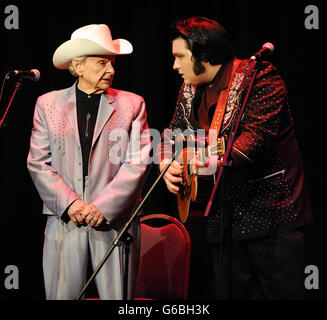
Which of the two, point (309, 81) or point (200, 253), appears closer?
point (309, 81)

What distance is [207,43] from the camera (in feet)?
9.46

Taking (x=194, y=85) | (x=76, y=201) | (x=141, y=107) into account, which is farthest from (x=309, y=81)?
(x=76, y=201)

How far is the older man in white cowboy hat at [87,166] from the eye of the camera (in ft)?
9.39

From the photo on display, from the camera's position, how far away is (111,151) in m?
2.98

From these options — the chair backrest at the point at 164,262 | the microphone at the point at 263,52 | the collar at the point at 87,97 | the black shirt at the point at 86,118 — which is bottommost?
the chair backrest at the point at 164,262

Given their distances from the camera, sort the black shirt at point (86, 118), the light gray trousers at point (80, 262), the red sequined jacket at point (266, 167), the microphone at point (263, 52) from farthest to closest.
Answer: the black shirt at point (86, 118), the light gray trousers at point (80, 262), the red sequined jacket at point (266, 167), the microphone at point (263, 52)

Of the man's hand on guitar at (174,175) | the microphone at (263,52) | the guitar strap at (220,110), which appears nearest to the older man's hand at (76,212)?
the man's hand on guitar at (174,175)

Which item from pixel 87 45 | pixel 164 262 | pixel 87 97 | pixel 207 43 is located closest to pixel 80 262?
pixel 164 262

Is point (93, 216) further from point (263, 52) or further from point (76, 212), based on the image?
point (263, 52)

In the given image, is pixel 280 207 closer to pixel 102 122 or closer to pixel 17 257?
pixel 102 122

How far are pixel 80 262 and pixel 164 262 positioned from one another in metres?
0.70

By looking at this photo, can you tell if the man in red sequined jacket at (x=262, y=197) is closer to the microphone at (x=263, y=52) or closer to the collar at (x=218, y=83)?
the collar at (x=218, y=83)

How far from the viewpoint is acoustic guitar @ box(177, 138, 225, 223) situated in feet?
8.44

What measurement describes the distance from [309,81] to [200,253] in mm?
1456
